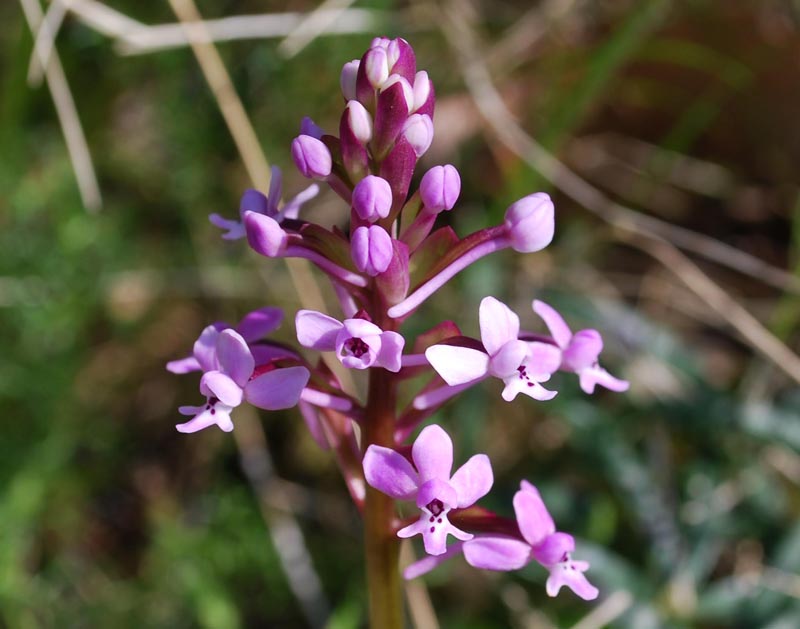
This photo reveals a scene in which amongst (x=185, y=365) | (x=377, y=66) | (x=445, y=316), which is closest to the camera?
(x=377, y=66)

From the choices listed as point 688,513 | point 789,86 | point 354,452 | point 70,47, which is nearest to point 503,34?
point 789,86

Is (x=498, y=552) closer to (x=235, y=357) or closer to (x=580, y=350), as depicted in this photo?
(x=580, y=350)

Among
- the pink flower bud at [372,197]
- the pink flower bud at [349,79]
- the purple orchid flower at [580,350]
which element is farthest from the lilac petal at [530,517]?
the pink flower bud at [349,79]

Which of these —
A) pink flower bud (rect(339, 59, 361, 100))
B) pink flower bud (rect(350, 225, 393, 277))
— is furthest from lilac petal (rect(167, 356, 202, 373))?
pink flower bud (rect(339, 59, 361, 100))

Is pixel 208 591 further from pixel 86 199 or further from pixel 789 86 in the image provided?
pixel 789 86

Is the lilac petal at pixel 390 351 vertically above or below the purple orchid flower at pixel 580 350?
below

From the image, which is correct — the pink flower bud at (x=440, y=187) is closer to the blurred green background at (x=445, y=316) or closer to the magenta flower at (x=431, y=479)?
the magenta flower at (x=431, y=479)

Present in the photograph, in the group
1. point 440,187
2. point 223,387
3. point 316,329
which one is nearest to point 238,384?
point 223,387
